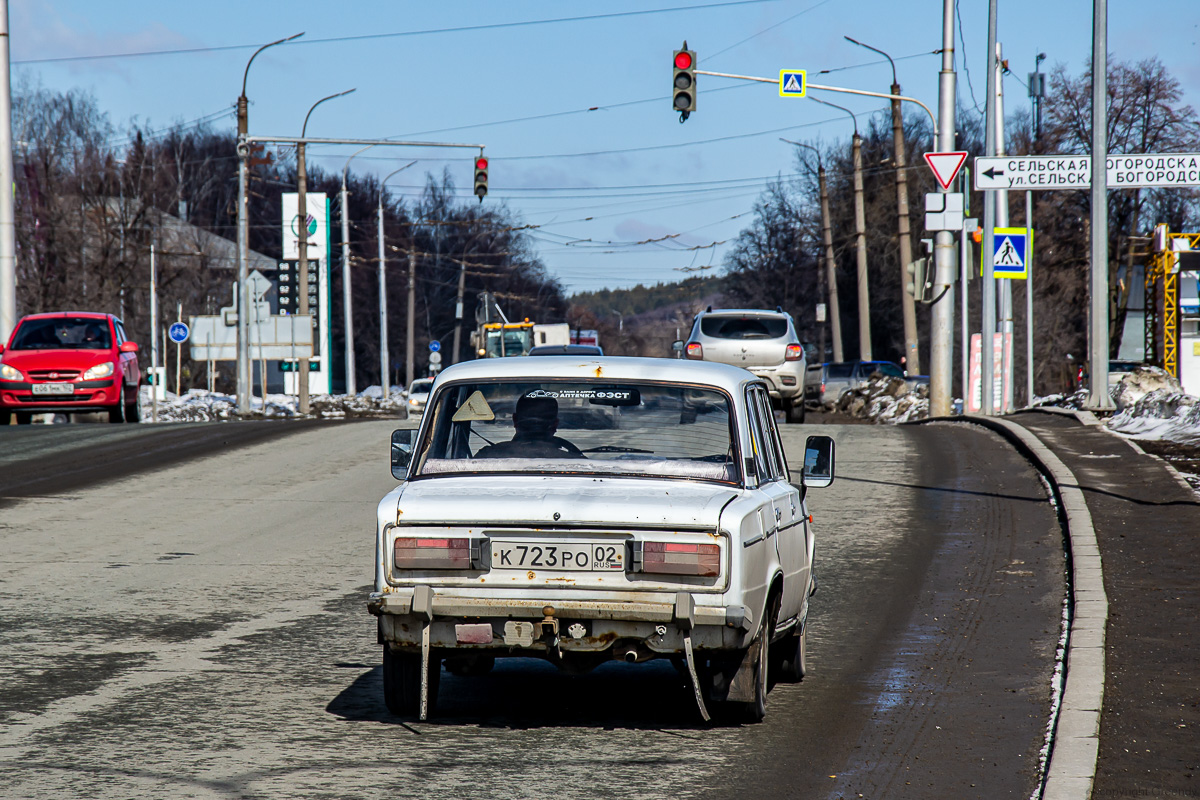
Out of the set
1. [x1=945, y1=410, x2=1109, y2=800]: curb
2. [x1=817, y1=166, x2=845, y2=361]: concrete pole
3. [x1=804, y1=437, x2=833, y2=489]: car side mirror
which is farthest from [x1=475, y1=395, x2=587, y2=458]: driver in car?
[x1=817, y1=166, x2=845, y2=361]: concrete pole

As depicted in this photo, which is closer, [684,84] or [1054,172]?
[1054,172]

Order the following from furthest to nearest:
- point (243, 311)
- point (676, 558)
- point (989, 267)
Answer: point (243, 311) < point (989, 267) < point (676, 558)

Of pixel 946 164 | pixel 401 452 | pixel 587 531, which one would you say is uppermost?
pixel 946 164

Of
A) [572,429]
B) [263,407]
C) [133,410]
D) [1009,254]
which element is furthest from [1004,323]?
[263,407]

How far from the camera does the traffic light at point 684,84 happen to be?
26.2m

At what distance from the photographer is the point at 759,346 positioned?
82.1 ft

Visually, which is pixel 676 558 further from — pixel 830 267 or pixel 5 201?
pixel 830 267

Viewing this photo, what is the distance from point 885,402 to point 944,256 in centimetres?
1565

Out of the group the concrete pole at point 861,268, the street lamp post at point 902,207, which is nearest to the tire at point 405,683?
the street lamp post at point 902,207

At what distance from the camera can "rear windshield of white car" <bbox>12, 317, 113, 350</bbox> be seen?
969 inches

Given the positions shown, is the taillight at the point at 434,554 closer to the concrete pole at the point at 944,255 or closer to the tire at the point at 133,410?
the concrete pole at the point at 944,255

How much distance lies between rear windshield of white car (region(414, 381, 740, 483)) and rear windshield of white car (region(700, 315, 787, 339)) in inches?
749

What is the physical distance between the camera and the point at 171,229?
78.8 metres

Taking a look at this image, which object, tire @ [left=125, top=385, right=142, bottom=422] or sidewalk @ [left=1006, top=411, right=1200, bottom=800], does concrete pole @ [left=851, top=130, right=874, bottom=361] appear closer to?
tire @ [left=125, top=385, right=142, bottom=422]
